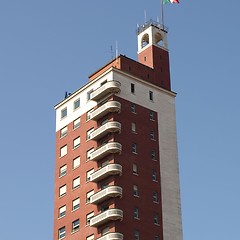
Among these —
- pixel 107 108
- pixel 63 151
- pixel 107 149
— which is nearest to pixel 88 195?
pixel 107 149

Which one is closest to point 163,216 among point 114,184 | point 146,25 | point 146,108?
point 114,184

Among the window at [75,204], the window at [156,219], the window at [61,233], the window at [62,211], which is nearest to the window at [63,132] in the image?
the window at [62,211]

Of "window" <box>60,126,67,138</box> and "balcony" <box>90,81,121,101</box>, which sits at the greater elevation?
"balcony" <box>90,81,121,101</box>

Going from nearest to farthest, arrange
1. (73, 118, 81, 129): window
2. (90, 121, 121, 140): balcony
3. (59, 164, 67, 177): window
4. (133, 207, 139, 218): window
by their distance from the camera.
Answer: (133, 207, 139, 218): window
(90, 121, 121, 140): balcony
(59, 164, 67, 177): window
(73, 118, 81, 129): window

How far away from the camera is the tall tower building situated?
129m

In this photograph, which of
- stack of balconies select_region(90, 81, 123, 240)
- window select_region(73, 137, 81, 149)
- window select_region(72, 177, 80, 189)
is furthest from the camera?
window select_region(73, 137, 81, 149)

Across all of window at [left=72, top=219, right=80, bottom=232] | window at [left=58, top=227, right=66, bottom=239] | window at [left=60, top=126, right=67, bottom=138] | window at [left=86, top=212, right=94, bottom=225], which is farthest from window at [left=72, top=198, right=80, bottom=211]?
window at [left=60, top=126, right=67, bottom=138]

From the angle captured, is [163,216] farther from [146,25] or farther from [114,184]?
[146,25]

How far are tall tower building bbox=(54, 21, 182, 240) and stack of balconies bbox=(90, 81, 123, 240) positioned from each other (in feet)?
0.51

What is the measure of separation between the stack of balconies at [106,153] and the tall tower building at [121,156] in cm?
16

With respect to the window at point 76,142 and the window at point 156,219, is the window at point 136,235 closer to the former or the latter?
the window at point 156,219

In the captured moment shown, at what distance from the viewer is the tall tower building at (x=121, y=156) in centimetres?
12925

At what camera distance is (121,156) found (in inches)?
5192

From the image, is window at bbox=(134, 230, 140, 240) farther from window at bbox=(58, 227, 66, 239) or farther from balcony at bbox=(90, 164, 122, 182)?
window at bbox=(58, 227, 66, 239)
